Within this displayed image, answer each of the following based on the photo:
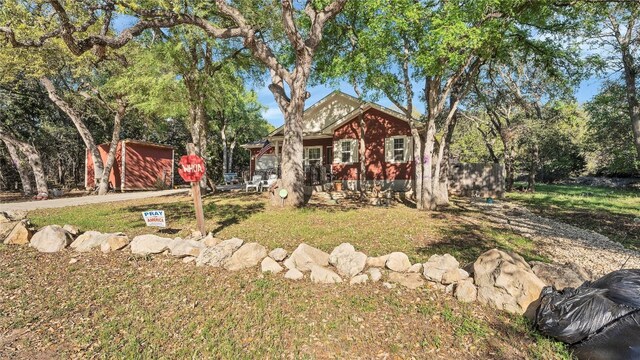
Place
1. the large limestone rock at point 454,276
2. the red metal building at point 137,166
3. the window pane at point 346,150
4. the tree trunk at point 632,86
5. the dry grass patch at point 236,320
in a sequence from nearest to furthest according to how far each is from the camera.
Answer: the dry grass patch at point 236,320 < the large limestone rock at point 454,276 < the tree trunk at point 632,86 < the window pane at point 346,150 < the red metal building at point 137,166

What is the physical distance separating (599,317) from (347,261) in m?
2.78

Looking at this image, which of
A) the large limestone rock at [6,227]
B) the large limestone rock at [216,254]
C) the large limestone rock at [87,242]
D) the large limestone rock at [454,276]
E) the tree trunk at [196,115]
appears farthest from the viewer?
the tree trunk at [196,115]

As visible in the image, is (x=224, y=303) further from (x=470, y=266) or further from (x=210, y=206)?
(x=210, y=206)

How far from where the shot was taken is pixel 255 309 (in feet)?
12.2

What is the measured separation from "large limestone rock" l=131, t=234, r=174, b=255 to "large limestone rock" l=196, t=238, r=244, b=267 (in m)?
0.82

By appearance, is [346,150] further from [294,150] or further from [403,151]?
[294,150]

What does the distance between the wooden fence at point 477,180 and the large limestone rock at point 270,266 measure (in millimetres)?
15195

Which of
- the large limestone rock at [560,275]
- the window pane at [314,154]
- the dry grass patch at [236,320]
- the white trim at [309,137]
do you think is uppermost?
the white trim at [309,137]

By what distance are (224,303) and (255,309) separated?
44 cm

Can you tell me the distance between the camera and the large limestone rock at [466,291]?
12.5 feet

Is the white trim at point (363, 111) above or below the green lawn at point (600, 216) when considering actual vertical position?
above

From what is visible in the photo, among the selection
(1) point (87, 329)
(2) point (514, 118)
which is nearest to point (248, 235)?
(1) point (87, 329)

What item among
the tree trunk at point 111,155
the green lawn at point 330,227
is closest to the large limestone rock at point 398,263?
the green lawn at point 330,227

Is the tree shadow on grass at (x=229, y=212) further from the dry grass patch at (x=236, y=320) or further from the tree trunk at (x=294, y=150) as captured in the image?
the dry grass patch at (x=236, y=320)
